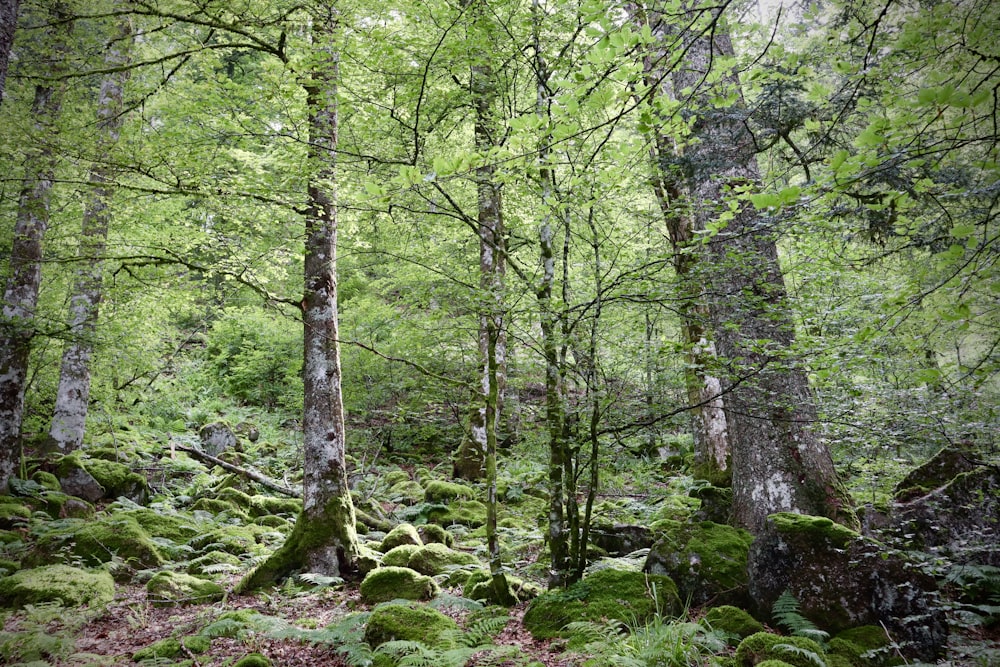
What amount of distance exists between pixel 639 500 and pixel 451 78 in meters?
7.02

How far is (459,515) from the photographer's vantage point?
959 cm

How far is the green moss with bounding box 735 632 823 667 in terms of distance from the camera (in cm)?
357

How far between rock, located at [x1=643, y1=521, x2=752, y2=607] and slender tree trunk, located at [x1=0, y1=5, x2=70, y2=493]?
25.7 ft

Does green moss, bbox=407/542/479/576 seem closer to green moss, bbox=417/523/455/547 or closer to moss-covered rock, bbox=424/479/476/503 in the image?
green moss, bbox=417/523/455/547

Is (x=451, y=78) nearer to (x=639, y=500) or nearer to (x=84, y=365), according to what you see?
(x=639, y=500)

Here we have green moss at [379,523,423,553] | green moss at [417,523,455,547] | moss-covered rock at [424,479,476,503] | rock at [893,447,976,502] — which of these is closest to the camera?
rock at [893,447,976,502]

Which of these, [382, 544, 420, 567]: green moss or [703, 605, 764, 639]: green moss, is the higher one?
[382, 544, 420, 567]: green moss

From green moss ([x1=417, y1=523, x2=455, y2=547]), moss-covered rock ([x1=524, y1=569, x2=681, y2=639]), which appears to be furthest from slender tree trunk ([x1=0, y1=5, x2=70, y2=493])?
moss-covered rock ([x1=524, y1=569, x2=681, y2=639])

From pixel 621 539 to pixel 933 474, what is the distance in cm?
349

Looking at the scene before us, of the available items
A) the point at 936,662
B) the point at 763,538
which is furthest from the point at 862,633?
the point at 763,538

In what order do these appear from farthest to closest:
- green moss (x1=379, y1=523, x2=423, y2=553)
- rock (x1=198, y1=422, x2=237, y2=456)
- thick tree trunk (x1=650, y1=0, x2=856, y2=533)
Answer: rock (x1=198, y1=422, x2=237, y2=456), green moss (x1=379, y1=523, x2=423, y2=553), thick tree trunk (x1=650, y1=0, x2=856, y2=533)

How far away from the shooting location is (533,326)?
211 inches

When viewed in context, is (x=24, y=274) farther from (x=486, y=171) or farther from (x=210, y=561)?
(x=486, y=171)

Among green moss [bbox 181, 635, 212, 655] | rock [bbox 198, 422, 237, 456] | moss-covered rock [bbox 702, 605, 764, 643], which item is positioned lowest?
moss-covered rock [bbox 702, 605, 764, 643]
